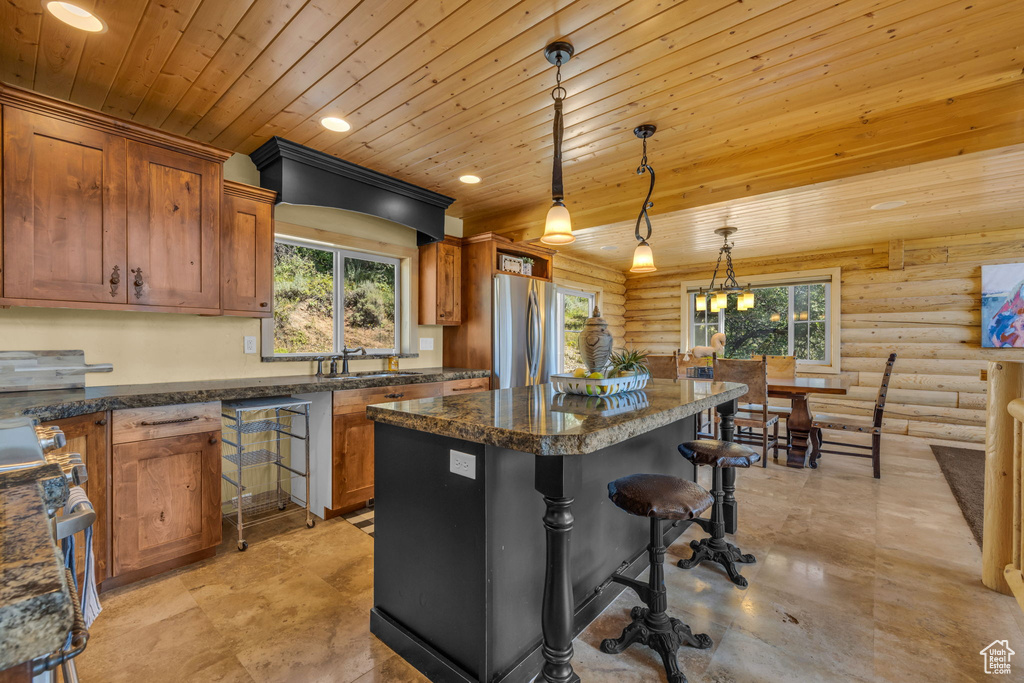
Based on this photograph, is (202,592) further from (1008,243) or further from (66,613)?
(1008,243)

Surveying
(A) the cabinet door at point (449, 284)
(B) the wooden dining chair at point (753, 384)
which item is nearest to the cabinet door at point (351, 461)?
(A) the cabinet door at point (449, 284)

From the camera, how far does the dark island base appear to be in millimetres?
1444

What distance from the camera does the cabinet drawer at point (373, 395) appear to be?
2932 mm

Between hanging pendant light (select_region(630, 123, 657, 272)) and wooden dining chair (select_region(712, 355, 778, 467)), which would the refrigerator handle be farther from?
wooden dining chair (select_region(712, 355, 778, 467))

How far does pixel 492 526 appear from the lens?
1.44 m

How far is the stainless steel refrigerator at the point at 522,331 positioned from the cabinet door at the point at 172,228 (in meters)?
2.21

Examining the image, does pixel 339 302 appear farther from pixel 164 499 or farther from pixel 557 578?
pixel 557 578

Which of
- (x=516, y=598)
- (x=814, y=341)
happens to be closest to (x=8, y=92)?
(x=516, y=598)

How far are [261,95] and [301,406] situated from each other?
178 cm

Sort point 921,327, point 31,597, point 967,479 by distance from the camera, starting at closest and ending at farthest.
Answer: point 31,597
point 967,479
point 921,327

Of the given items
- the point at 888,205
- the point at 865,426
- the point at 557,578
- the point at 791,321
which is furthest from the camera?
the point at 791,321

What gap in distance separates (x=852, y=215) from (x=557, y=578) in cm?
491

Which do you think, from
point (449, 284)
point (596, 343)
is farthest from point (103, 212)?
point (596, 343)

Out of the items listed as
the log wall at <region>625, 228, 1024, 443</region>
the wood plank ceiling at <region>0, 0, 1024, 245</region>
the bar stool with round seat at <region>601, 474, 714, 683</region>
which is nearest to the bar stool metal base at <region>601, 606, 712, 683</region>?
the bar stool with round seat at <region>601, 474, 714, 683</region>
